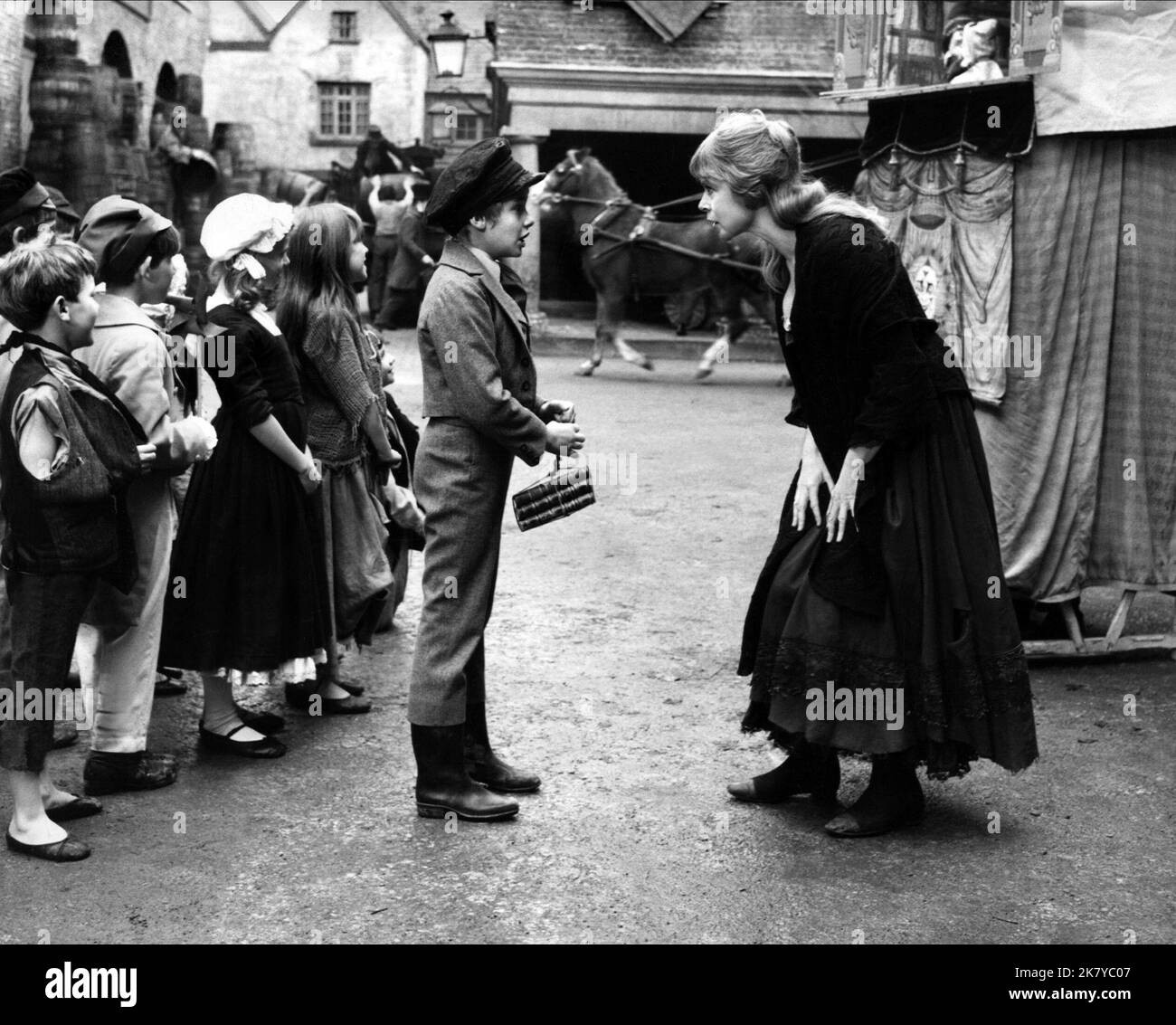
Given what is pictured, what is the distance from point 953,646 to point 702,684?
1864mm

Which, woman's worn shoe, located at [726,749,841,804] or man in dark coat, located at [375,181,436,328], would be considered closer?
woman's worn shoe, located at [726,749,841,804]

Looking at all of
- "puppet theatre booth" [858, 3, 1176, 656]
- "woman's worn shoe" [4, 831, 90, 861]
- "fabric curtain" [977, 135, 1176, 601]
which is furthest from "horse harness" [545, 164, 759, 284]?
"woman's worn shoe" [4, 831, 90, 861]

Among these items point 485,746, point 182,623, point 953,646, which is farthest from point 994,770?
point 182,623

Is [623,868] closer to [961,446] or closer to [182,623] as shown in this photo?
[961,446]

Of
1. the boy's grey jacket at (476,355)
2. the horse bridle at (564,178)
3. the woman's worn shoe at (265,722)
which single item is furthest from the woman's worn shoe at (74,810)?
the horse bridle at (564,178)

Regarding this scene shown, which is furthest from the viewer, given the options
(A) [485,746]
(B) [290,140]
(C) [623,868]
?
(B) [290,140]

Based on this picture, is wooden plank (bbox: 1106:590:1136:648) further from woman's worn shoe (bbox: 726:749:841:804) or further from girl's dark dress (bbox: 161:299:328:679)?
girl's dark dress (bbox: 161:299:328:679)

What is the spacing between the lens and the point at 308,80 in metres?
40.8

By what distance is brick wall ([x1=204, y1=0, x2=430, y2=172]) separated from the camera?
4053 cm

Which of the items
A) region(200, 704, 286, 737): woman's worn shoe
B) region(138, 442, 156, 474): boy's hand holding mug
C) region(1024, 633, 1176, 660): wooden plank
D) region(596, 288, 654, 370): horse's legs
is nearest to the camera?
region(138, 442, 156, 474): boy's hand holding mug

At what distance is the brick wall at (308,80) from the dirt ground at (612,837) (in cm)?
3636

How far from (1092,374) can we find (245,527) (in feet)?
11.9

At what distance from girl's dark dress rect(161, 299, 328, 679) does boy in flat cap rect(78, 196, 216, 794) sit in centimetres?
36

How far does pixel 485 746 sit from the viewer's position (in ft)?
15.9
